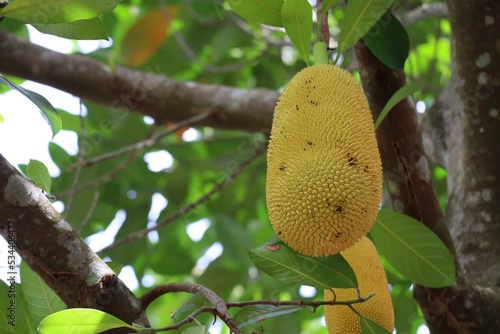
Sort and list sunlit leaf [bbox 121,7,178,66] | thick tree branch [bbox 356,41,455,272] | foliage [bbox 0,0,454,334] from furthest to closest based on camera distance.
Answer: sunlit leaf [bbox 121,7,178,66], foliage [bbox 0,0,454,334], thick tree branch [bbox 356,41,455,272]

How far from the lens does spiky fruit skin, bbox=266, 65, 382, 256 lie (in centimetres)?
75

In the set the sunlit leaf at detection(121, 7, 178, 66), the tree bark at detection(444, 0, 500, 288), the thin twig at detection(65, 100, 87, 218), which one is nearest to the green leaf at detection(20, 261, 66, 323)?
the thin twig at detection(65, 100, 87, 218)

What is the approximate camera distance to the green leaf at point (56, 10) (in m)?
0.87

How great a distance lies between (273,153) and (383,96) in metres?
0.33

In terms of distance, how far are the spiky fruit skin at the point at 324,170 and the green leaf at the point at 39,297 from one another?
1.22 feet

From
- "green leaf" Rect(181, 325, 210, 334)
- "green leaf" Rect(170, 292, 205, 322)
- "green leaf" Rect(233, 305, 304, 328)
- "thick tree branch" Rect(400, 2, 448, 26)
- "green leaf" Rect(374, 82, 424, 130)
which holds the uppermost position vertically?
"thick tree branch" Rect(400, 2, 448, 26)

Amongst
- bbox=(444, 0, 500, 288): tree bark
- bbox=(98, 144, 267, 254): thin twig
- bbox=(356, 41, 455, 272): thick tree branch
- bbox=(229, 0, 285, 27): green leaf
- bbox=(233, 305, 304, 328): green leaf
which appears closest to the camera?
bbox=(233, 305, 304, 328): green leaf

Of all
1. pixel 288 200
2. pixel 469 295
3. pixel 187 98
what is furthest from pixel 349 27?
pixel 187 98

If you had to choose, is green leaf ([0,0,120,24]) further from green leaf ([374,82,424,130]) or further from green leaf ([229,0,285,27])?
green leaf ([374,82,424,130])

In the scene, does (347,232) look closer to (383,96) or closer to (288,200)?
(288,200)

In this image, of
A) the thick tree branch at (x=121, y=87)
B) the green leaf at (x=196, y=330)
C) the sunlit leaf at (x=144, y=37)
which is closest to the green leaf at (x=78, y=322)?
the green leaf at (x=196, y=330)

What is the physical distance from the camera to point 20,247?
0.83m

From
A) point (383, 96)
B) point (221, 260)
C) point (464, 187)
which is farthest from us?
point (221, 260)

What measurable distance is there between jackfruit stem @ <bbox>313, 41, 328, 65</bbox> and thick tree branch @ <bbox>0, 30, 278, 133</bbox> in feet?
3.60
